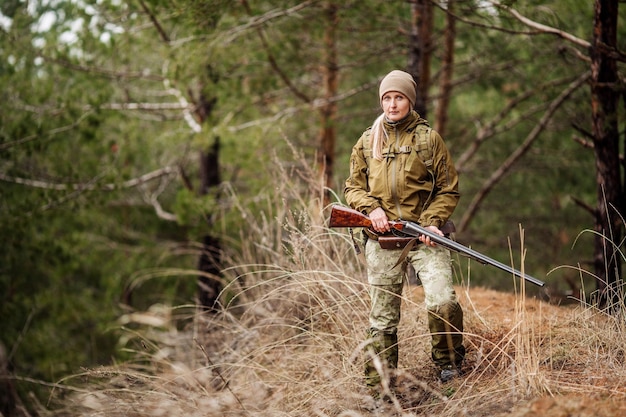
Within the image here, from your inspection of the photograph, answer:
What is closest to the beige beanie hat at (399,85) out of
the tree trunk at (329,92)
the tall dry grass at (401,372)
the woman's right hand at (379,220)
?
the woman's right hand at (379,220)

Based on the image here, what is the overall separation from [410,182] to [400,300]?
72 centimetres

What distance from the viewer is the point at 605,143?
5309 millimetres

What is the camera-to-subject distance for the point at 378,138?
3.78 metres

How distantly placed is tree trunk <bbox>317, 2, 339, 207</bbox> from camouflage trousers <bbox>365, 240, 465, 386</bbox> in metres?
3.28

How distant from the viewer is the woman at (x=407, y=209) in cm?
363

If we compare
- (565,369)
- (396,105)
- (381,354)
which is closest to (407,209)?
(396,105)

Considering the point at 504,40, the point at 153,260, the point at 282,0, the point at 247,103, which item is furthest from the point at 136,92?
the point at 504,40

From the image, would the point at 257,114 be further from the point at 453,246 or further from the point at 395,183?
the point at 453,246

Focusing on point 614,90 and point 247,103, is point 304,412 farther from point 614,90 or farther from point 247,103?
point 247,103

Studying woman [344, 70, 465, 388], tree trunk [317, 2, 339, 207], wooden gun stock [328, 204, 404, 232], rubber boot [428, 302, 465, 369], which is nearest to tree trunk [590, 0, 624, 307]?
rubber boot [428, 302, 465, 369]

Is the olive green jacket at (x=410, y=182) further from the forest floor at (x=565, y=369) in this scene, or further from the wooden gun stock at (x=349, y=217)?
the forest floor at (x=565, y=369)

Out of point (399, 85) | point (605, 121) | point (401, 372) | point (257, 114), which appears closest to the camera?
point (401, 372)

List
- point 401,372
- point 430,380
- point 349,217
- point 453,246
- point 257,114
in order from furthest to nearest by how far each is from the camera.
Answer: point 257,114 → point 430,380 → point 349,217 → point 453,246 → point 401,372

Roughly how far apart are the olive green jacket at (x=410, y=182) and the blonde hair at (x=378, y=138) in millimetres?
27
